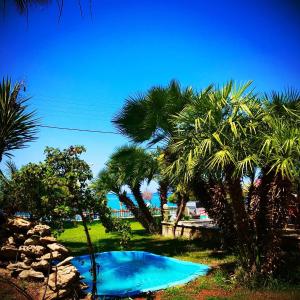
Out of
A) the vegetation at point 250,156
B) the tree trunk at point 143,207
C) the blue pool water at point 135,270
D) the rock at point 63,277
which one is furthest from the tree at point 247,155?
the tree trunk at point 143,207

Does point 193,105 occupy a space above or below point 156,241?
above

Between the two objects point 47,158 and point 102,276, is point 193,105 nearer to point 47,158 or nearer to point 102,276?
point 47,158

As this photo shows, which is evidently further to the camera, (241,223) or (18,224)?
(18,224)

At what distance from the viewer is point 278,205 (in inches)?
295

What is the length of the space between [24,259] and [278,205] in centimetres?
614

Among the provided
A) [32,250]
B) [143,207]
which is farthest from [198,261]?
[143,207]

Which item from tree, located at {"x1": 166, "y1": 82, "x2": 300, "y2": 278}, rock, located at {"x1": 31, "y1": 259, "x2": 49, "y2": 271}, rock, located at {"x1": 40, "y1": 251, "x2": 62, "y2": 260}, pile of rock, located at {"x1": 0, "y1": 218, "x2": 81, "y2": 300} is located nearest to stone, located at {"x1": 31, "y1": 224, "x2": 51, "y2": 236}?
pile of rock, located at {"x1": 0, "y1": 218, "x2": 81, "y2": 300}

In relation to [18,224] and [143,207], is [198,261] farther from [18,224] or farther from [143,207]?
[143,207]

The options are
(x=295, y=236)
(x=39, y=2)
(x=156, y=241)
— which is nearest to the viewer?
(x=39, y=2)

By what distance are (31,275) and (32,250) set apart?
841mm

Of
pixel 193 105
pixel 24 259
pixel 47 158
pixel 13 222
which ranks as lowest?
pixel 24 259

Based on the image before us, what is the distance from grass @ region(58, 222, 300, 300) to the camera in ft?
22.6

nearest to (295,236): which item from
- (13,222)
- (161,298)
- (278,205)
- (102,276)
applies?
(278,205)

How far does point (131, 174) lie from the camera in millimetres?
16219
